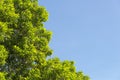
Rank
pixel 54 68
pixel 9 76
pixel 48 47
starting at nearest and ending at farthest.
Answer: pixel 54 68
pixel 9 76
pixel 48 47

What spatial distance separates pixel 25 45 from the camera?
142ft

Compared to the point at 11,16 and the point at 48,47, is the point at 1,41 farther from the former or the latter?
the point at 48,47

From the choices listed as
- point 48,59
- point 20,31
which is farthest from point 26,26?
point 48,59

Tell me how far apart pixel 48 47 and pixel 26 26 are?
3176 millimetres

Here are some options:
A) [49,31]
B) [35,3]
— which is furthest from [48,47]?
[35,3]

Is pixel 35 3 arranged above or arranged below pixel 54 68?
above

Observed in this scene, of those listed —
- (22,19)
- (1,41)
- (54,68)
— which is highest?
(22,19)

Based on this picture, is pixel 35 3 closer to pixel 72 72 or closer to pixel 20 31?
pixel 20 31

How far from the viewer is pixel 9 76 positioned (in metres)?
43.3

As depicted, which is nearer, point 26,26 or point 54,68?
point 54,68

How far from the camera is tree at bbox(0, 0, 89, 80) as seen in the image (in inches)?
1647

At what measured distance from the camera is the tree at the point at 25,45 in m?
41.8

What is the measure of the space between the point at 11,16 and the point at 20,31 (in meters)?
2.11

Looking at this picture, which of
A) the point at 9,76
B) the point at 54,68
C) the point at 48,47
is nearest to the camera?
the point at 54,68
